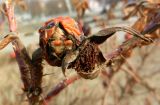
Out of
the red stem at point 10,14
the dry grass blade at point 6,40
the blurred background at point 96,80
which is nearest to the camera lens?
the dry grass blade at point 6,40

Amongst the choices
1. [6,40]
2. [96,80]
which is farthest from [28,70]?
[96,80]

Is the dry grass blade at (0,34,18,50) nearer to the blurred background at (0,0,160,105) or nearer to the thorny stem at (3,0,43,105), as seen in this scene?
the thorny stem at (3,0,43,105)

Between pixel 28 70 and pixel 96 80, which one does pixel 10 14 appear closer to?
pixel 28 70

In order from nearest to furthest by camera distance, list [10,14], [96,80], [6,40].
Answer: [6,40]
[10,14]
[96,80]

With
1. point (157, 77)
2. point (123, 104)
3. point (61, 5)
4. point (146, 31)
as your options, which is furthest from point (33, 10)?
point (146, 31)

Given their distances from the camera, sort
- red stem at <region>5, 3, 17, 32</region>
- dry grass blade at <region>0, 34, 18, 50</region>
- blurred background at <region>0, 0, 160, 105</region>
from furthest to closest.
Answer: blurred background at <region>0, 0, 160, 105</region>, red stem at <region>5, 3, 17, 32</region>, dry grass blade at <region>0, 34, 18, 50</region>

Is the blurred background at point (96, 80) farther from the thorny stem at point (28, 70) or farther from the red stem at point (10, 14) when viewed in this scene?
the thorny stem at point (28, 70)

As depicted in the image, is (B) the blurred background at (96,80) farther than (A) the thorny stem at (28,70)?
Yes

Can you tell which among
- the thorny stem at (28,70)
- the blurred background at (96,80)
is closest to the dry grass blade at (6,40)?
the thorny stem at (28,70)

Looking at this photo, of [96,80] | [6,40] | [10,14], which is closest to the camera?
[6,40]

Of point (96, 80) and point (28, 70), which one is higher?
point (28, 70)

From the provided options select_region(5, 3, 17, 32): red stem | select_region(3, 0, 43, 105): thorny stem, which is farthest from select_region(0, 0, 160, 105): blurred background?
select_region(3, 0, 43, 105): thorny stem
